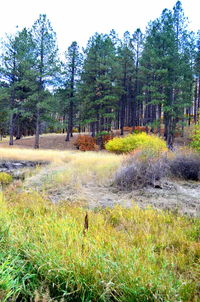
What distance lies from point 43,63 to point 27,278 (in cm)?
2218

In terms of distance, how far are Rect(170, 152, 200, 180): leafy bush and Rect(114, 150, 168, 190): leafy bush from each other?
2.19 feet

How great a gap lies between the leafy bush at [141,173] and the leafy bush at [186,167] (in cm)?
67

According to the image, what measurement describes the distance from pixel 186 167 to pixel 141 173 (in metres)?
2.04

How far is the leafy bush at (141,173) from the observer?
23.8 ft

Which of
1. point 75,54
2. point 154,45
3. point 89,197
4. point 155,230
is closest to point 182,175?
point 89,197

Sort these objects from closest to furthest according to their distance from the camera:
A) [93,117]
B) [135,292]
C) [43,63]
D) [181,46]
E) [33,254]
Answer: [135,292], [33,254], [43,63], [181,46], [93,117]

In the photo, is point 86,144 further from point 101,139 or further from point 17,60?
point 17,60

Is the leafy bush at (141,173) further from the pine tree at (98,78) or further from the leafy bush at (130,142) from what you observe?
the pine tree at (98,78)

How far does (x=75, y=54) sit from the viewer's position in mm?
25953

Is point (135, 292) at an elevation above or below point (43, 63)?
below

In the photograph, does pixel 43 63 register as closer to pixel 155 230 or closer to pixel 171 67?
pixel 171 67

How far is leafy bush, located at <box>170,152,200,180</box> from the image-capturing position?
822cm

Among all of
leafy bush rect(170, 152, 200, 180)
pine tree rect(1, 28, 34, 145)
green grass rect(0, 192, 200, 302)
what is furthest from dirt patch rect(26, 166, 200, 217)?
pine tree rect(1, 28, 34, 145)

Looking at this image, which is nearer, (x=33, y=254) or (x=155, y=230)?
(x=33, y=254)
